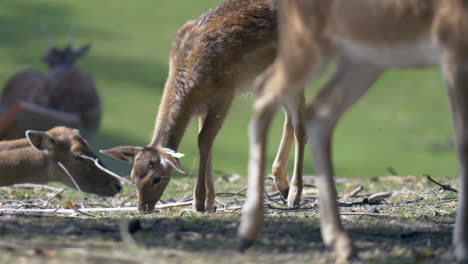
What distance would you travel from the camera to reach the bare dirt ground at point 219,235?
4074mm

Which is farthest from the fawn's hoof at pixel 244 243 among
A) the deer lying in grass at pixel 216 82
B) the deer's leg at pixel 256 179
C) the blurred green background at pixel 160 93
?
the blurred green background at pixel 160 93

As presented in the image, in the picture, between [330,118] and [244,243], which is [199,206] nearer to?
[244,243]

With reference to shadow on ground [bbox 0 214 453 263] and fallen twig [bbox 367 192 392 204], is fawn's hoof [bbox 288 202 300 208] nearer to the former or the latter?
fallen twig [bbox 367 192 392 204]

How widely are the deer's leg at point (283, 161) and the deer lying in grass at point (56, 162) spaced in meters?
1.62

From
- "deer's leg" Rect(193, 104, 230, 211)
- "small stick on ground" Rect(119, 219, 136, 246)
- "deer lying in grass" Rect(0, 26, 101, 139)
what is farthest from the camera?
"deer lying in grass" Rect(0, 26, 101, 139)

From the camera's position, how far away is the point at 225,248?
4.32 meters

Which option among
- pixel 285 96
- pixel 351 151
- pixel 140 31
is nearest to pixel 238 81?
pixel 285 96

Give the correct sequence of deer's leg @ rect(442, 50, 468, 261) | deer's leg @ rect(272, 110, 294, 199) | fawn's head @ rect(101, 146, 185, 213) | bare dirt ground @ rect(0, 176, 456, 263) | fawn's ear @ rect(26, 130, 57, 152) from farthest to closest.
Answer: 1. fawn's ear @ rect(26, 130, 57, 152)
2. deer's leg @ rect(272, 110, 294, 199)
3. fawn's head @ rect(101, 146, 185, 213)
4. bare dirt ground @ rect(0, 176, 456, 263)
5. deer's leg @ rect(442, 50, 468, 261)

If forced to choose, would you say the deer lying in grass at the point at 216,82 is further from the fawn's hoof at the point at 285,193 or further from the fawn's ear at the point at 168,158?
the fawn's ear at the point at 168,158

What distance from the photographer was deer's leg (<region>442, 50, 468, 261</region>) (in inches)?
147

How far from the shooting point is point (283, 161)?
6727mm

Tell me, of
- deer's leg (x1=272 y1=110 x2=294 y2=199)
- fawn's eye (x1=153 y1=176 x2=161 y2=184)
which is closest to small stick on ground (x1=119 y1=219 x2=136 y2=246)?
fawn's eye (x1=153 y1=176 x2=161 y2=184)

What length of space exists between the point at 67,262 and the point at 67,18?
14159 mm

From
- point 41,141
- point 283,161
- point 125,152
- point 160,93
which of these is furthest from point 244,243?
point 160,93
